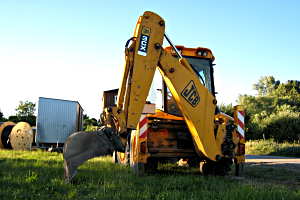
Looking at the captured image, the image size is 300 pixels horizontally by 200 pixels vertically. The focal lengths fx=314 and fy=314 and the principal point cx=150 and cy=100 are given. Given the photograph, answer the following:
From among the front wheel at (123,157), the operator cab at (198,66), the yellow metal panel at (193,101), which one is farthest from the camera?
the front wheel at (123,157)

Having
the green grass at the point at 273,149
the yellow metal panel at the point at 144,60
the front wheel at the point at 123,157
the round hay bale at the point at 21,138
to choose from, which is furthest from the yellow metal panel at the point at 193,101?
the green grass at the point at 273,149

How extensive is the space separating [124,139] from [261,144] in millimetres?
17380

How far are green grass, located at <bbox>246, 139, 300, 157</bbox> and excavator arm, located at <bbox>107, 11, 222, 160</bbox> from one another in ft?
42.5

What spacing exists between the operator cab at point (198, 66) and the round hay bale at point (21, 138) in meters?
11.3

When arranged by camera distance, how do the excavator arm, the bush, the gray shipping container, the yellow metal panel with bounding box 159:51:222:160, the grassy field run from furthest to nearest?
1. the bush
2. the gray shipping container
3. the yellow metal panel with bounding box 159:51:222:160
4. the excavator arm
5. the grassy field

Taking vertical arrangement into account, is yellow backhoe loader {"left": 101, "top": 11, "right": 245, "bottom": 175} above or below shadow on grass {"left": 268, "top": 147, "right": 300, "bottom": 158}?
above

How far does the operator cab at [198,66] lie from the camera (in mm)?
7707

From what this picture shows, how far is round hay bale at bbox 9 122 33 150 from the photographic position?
16.4 m

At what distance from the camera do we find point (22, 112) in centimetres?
4553

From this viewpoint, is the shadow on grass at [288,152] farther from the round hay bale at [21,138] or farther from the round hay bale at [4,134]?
the round hay bale at [4,134]

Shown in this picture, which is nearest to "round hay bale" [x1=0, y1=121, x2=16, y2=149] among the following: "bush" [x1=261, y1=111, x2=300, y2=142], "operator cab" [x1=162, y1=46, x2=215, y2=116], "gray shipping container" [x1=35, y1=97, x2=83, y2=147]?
"gray shipping container" [x1=35, y1=97, x2=83, y2=147]

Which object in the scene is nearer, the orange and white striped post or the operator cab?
the orange and white striped post

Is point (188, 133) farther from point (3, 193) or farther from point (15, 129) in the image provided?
point (15, 129)

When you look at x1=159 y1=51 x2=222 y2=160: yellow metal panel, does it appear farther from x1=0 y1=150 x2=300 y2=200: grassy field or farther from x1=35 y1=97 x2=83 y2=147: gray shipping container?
x1=35 y1=97 x2=83 y2=147: gray shipping container
